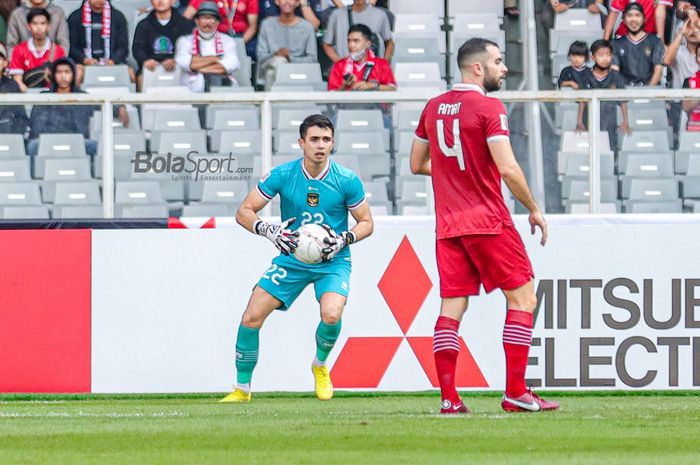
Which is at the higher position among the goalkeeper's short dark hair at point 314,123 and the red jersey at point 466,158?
the goalkeeper's short dark hair at point 314,123

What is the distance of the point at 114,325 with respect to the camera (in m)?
11.9

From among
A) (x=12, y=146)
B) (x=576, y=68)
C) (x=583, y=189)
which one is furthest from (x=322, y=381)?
(x=576, y=68)

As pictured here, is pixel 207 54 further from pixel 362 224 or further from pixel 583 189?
pixel 362 224

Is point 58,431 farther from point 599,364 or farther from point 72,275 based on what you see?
point 599,364

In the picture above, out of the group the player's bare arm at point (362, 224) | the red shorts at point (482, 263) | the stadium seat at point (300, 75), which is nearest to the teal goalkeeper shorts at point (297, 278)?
the player's bare arm at point (362, 224)

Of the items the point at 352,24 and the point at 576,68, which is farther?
the point at 352,24

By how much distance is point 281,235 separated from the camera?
33.8ft

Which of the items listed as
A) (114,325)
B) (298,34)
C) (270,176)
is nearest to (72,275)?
(114,325)

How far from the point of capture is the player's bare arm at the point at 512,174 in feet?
27.9

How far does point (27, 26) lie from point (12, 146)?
5.43 meters

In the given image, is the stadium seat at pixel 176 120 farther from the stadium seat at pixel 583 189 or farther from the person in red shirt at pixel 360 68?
the person in red shirt at pixel 360 68

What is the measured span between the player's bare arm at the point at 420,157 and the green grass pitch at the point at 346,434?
1499mm

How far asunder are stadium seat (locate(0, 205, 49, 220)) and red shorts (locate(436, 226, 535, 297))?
14.7ft

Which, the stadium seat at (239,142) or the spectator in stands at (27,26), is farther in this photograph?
the spectator in stands at (27,26)
